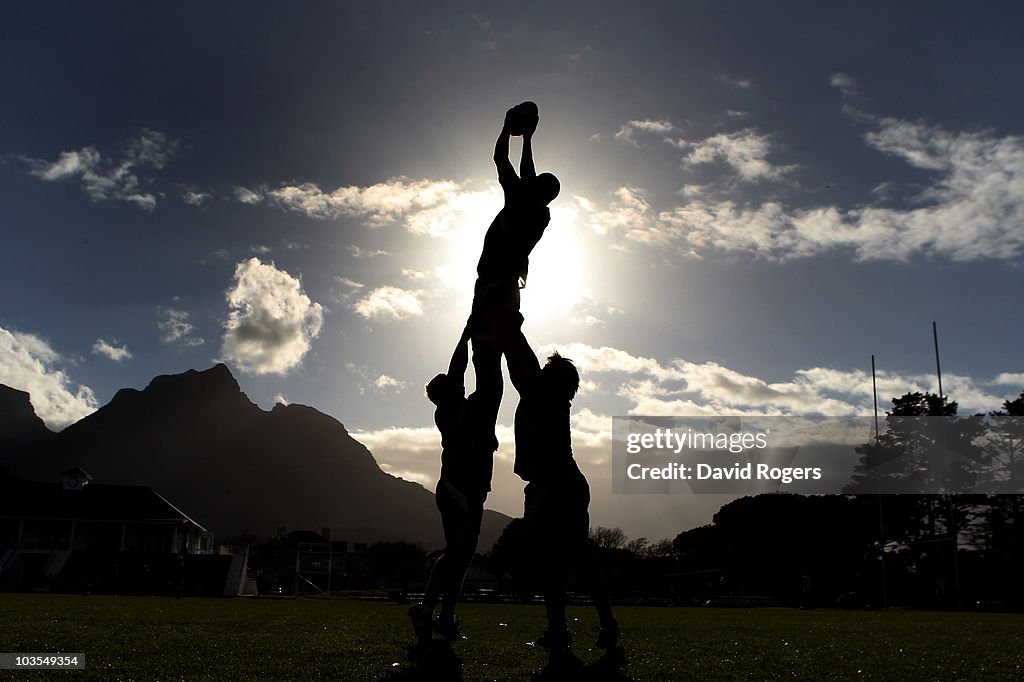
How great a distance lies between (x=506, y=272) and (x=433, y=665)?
3069 millimetres

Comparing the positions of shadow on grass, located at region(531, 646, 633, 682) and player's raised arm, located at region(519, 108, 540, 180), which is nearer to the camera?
shadow on grass, located at region(531, 646, 633, 682)

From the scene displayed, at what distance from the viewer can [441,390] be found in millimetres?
6383

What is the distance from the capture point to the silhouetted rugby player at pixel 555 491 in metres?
5.81

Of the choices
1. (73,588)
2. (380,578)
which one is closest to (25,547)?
A: (73,588)

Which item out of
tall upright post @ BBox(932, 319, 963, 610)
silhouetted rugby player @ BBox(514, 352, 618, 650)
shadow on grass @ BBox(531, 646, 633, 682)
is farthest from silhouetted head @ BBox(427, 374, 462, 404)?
tall upright post @ BBox(932, 319, 963, 610)

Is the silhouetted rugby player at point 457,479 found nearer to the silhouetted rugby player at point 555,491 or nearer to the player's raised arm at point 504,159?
the silhouetted rugby player at point 555,491

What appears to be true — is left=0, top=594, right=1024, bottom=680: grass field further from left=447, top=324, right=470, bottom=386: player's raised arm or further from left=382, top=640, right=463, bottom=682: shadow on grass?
left=447, top=324, right=470, bottom=386: player's raised arm

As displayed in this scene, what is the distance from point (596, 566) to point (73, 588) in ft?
141

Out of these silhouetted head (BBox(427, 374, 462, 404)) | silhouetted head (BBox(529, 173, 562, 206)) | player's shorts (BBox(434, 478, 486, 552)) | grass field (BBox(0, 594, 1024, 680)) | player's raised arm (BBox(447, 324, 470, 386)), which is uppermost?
silhouetted head (BBox(529, 173, 562, 206))

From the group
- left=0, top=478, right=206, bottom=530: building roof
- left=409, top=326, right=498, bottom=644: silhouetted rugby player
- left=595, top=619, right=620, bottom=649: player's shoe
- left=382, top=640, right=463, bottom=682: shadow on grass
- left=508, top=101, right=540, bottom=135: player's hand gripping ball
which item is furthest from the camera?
left=0, top=478, right=206, bottom=530: building roof

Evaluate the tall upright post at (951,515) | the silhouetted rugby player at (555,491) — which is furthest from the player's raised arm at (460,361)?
the tall upright post at (951,515)

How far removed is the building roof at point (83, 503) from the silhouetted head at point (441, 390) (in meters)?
60.5

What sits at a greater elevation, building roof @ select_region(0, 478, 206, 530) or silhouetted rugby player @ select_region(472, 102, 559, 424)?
silhouetted rugby player @ select_region(472, 102, 559, 424)

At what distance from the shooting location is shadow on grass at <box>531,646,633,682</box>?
4963mm
